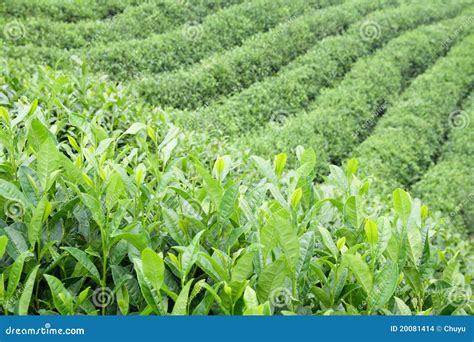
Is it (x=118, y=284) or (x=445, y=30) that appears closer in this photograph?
(x=118, y=284)

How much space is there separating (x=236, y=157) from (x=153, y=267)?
10.4 ft

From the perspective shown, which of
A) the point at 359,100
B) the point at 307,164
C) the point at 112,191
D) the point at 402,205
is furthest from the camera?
the point at 359,100

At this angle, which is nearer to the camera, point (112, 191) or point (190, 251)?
point (190, 251)

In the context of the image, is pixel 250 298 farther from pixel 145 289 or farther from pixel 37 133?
pixel 37 133

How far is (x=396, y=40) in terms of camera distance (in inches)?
432

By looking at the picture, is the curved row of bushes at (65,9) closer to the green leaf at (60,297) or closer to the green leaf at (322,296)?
the green leaf at (60,297)

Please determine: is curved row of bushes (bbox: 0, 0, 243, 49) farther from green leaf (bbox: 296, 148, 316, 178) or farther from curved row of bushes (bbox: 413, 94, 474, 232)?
green leaf (bbox: 296, 148, 316, 178)

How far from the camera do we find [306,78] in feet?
30.8

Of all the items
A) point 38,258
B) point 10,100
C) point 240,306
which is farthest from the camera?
point 10,100

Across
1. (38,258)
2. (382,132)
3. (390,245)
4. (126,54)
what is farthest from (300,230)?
(126,54)

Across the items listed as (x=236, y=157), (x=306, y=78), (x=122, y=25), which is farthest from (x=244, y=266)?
(x=122, y=25)

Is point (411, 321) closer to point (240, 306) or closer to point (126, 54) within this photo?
point (240, 306)

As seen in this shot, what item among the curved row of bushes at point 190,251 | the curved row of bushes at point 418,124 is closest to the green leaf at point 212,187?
the curved row of bushes at point 190,251

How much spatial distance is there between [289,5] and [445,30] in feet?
10.4
